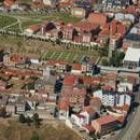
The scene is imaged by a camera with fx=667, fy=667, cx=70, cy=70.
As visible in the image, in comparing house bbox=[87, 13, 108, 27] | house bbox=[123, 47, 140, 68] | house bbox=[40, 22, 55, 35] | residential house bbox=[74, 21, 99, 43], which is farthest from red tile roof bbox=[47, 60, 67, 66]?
house bbox=[87, 13, 108, 27]

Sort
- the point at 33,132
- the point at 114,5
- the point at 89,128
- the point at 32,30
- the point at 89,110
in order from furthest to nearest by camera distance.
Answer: the point at 114,5, the point at 32,30, the point at 89,110, the point at 89,128, the point at 33,132

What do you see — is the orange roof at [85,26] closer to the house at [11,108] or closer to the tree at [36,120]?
the house at [11,108]

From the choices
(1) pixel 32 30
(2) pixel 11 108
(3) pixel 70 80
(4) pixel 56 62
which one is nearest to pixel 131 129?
(3) pixel 70 80

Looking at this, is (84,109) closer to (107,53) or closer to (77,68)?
(77,68)

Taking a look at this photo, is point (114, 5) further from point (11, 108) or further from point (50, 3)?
point (11, 108)

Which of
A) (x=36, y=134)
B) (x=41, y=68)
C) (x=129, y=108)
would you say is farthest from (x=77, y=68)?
(x=36, y=134)

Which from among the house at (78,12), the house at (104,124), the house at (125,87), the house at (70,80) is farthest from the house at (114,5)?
the house at (104,124)
